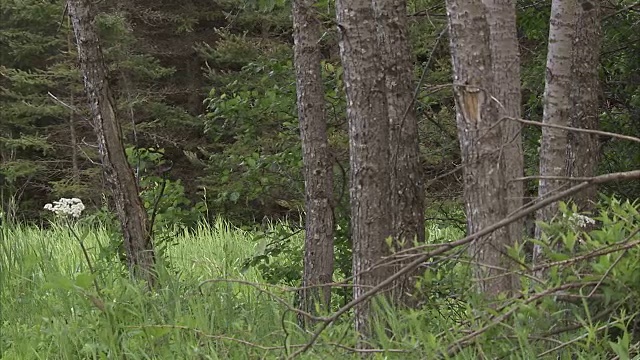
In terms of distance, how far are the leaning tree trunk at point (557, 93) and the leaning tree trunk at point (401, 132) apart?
0.95 metres

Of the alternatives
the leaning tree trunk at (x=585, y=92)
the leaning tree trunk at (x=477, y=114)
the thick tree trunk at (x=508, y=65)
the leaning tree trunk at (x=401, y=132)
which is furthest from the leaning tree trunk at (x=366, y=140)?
the leaning tree trunk at (x=585, y=92)

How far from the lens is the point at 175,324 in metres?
4.29

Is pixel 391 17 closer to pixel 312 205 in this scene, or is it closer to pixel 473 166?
pixel 473 166

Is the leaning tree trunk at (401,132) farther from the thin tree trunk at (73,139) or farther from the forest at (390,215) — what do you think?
the thin tree trunk at (73,139)

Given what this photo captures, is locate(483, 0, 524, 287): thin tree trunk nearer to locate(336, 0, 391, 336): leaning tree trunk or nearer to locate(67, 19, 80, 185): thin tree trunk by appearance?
locate(336, 0, 391, 336): leaning tree trunk

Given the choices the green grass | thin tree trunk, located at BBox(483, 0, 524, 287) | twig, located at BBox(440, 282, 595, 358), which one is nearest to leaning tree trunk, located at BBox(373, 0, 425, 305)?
the green grass

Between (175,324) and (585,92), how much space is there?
2941mm

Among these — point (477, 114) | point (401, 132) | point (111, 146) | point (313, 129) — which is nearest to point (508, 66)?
point (401, 132)

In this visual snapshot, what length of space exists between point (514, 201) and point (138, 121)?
1719cm

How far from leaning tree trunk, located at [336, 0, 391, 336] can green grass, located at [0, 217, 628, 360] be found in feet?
1.24

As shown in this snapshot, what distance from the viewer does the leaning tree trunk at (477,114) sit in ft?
12.8

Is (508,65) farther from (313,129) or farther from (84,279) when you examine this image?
(84,279)

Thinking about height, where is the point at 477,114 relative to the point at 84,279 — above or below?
above

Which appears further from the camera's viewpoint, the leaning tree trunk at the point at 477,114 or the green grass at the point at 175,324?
the leaning tree trunk at the point at 477,114
